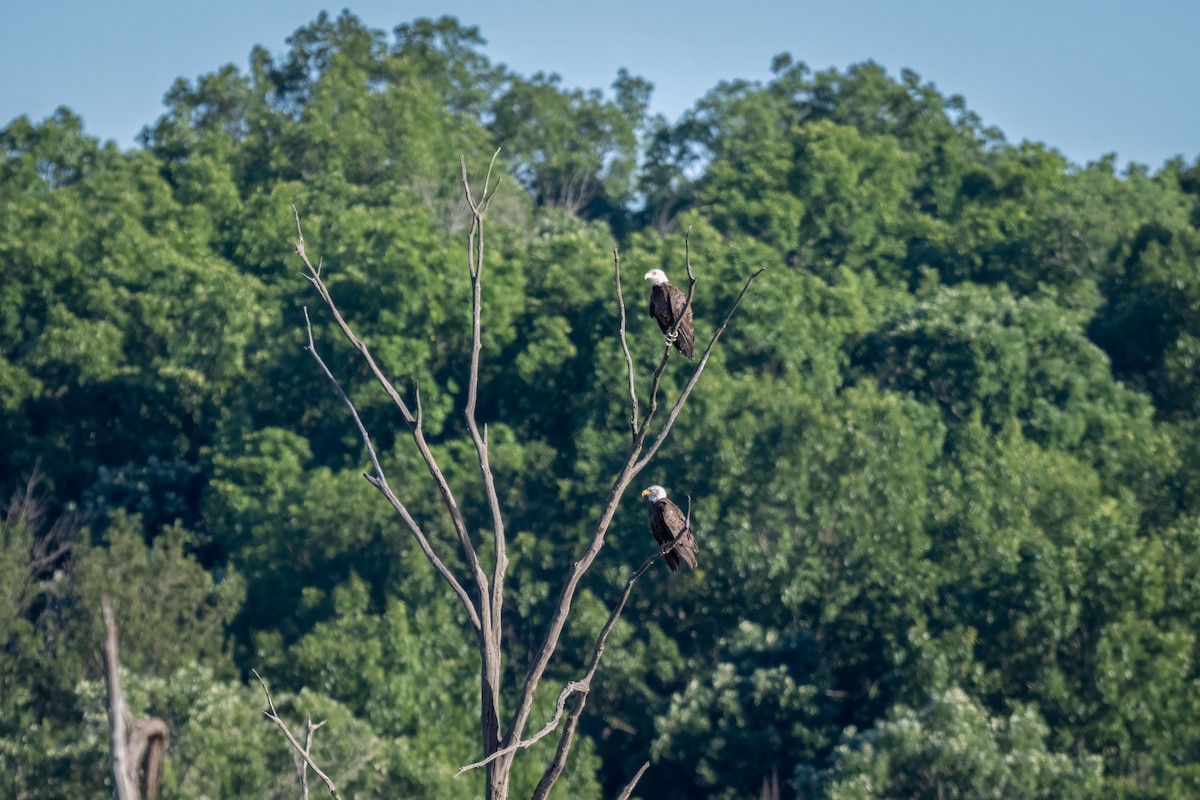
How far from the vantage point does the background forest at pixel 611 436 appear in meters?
25.8

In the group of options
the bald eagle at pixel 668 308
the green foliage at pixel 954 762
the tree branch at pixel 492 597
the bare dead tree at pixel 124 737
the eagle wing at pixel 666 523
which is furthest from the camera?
the green foliage at pixel 954 762

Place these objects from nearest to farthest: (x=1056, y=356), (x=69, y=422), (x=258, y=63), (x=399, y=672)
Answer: (x=399, y=672), (x=1056, y=356), (x=69, y=422), (x=258, y=63)

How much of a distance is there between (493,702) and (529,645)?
88.9ft

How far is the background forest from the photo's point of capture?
25828 millimetres

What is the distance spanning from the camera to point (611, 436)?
1394 inches

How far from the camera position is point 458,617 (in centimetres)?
3119

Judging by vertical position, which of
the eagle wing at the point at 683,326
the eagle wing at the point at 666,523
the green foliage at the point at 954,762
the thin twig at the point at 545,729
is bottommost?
the green foliage at the point at 954,762

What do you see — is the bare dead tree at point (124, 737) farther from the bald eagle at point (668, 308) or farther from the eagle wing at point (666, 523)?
the bald eagle at point (668, 308)

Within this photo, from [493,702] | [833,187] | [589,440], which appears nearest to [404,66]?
[833,187]

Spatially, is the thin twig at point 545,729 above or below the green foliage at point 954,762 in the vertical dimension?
above

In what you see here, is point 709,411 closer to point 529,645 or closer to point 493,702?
point 529,645

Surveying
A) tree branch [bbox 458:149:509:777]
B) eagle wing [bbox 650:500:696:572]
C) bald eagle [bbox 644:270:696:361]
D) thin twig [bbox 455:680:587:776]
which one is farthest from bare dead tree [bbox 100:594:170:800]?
bald eagle [bbox 644:270:696:361]

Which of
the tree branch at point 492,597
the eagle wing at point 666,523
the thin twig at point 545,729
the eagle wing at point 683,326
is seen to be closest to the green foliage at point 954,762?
the eagle wing at point 683,326

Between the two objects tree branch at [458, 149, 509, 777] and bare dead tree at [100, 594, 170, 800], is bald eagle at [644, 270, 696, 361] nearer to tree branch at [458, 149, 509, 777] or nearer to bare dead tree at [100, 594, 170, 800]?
tree branch at [458, 149, 509, 777]
